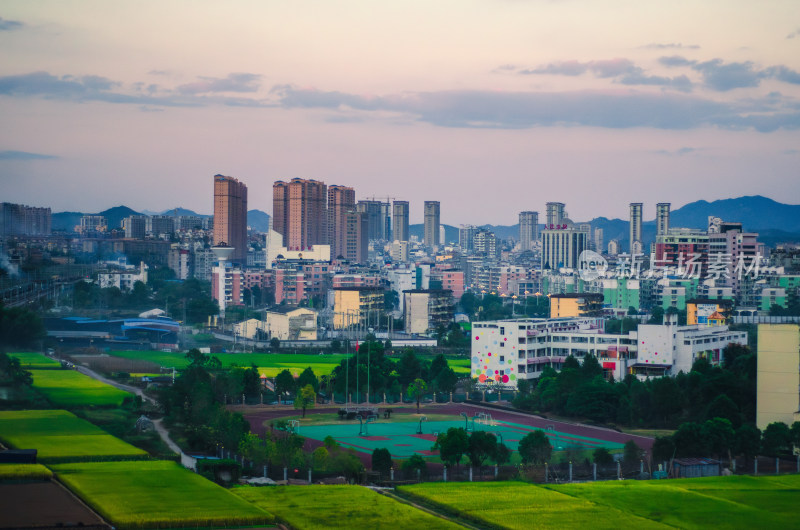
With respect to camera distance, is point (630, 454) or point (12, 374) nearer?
point (630, 454)

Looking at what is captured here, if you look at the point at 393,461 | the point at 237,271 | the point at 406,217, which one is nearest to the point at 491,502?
the point at 393,461

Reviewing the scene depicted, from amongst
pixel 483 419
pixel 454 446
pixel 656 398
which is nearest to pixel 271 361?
pixel 483 419

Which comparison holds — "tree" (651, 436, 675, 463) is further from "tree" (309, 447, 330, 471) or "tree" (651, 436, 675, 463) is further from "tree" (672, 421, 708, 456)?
"tree" (309, 447, 330, 471)

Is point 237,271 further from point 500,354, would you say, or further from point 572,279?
point 500,354

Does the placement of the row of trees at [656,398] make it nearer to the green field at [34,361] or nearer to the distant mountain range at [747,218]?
the green field at [34,361]

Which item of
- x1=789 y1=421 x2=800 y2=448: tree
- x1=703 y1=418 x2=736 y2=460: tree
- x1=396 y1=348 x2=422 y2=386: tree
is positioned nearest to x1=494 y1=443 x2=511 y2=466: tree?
x1=703 y1=418 x2=736 y2=460: tree

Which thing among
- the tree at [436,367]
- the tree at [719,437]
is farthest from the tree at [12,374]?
the tree at [719,437]

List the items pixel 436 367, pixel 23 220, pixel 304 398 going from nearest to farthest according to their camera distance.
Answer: pixel 304 398 < pixel 436 367 < pixel 23 220

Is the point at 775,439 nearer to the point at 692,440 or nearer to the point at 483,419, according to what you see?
the point at 692,440
